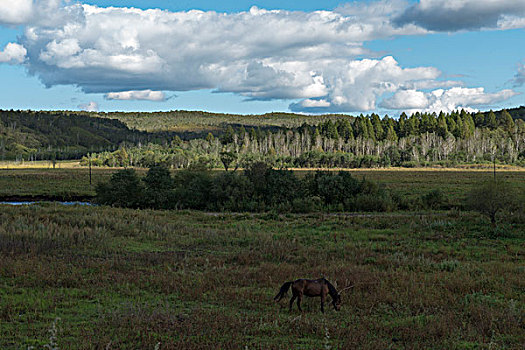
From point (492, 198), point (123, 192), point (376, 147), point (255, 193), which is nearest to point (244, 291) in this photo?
point (492, 198)

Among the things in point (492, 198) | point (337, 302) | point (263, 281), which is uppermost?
point (492, 198)

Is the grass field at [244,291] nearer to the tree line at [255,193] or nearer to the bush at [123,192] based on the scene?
the tree line at [255,193]

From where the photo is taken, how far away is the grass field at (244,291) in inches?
324

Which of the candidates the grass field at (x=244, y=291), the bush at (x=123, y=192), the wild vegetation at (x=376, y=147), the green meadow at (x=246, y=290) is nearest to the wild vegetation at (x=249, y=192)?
the bush at (x=123, y=192)

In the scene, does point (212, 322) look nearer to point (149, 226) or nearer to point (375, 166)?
point (149, 226)

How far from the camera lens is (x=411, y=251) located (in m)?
19.2

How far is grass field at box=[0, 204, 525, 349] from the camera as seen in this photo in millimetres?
8242

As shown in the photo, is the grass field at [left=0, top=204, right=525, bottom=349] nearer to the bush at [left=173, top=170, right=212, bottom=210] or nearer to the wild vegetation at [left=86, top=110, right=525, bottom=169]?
the bush at [left=173, top=170, right=212, bottom=210]

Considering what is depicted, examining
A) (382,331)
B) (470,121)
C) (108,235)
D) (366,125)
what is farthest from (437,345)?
(470,121)

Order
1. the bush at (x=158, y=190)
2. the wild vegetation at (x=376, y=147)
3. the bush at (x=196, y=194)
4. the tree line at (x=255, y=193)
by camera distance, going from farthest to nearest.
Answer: the wild vegetation at (x=376, y=147), the bush at (x=158, y=190), the bush at (x=196, y=194), the tree line at (x=255, y=193)

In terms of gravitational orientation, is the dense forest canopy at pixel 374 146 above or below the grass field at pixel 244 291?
above

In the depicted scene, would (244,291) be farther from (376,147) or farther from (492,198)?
(376,147)

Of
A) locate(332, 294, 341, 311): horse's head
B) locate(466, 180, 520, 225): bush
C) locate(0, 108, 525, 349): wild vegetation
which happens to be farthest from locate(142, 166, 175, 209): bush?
locate(332, 294, 341, 311): horse's head

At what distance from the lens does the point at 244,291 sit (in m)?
11.6
